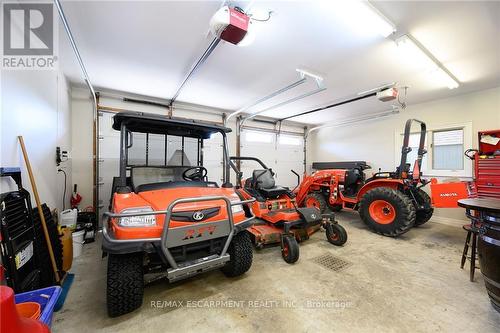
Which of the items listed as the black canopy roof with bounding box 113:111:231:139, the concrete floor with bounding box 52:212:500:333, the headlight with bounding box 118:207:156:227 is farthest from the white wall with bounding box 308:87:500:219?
the headlight with bounding box 118:207:156:227

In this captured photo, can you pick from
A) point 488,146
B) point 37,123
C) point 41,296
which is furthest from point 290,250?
point 488,146

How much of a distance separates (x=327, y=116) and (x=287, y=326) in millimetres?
6161

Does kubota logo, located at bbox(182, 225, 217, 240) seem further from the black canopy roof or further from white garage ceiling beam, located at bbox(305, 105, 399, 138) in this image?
white garage ceiling beam, located at bbox(305, 105, 399, 138)

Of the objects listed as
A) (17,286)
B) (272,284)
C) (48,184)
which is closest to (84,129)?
(48,184)

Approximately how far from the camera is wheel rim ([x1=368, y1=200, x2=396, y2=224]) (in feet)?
12.2

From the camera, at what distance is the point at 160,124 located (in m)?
2.23

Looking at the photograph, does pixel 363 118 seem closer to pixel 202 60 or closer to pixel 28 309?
pixel 202 60

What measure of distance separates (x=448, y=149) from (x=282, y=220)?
16.2ft

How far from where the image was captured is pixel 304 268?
8.39 feet

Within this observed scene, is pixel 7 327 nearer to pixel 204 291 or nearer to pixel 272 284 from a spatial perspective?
pixel 204 291

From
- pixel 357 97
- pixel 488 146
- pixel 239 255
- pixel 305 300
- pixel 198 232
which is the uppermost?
pixel 357 97

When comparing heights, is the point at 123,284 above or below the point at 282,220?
below

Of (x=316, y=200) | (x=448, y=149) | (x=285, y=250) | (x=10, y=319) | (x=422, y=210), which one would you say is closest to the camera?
(x=10, y=319)

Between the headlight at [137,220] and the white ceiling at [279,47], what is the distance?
6.77 feet
